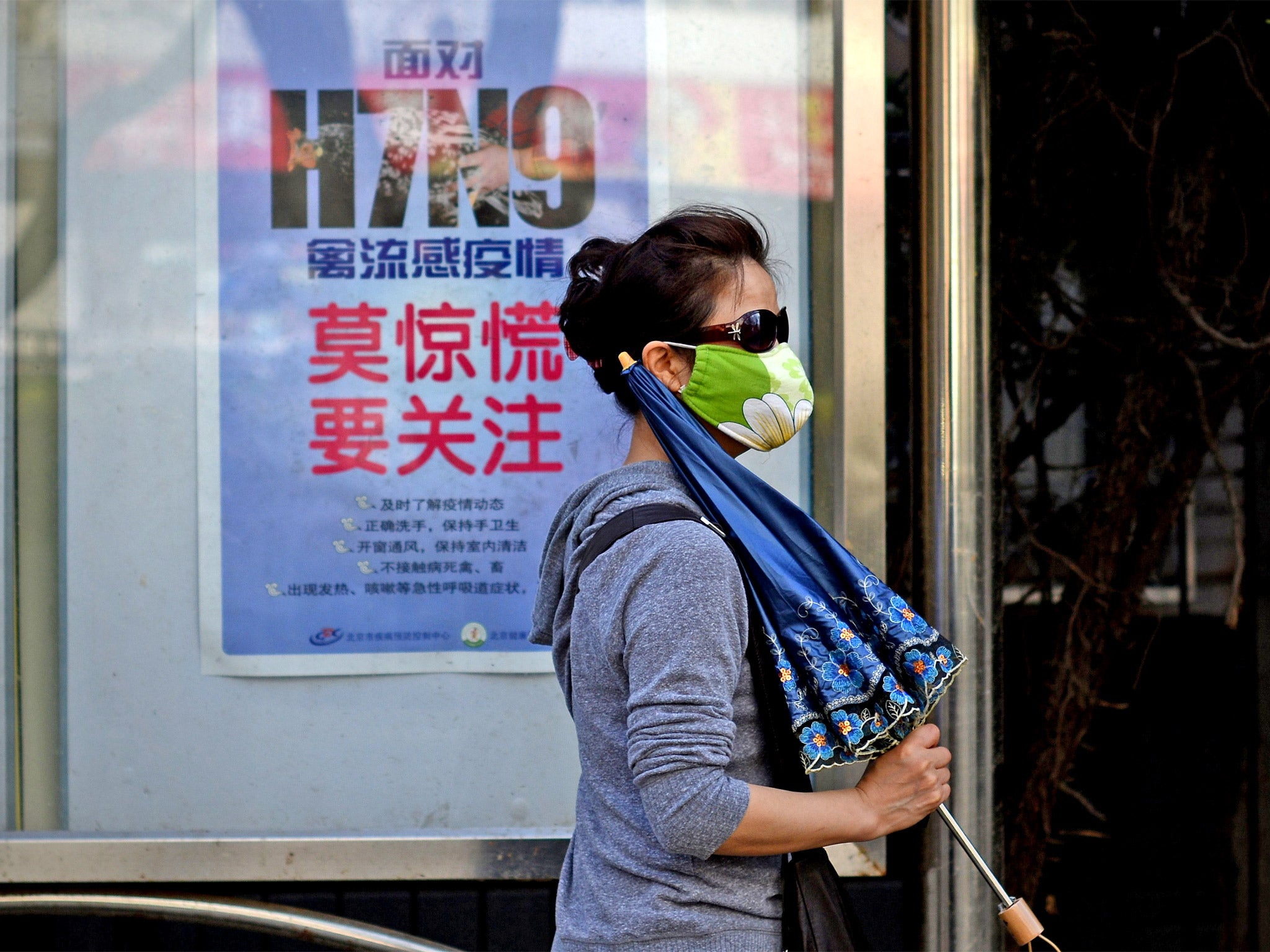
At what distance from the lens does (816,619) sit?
4.02 feet

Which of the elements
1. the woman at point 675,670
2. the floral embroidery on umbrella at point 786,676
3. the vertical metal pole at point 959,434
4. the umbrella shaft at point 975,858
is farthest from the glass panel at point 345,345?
the floral embroidery on umbrella at point 786,676

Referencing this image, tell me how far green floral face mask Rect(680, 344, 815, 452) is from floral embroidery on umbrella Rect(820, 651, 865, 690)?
284 mm

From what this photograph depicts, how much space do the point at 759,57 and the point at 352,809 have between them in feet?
5.55

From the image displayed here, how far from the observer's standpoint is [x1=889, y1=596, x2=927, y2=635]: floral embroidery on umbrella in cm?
125

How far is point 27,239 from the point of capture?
230 cm

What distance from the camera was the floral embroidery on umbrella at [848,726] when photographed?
1187 mm

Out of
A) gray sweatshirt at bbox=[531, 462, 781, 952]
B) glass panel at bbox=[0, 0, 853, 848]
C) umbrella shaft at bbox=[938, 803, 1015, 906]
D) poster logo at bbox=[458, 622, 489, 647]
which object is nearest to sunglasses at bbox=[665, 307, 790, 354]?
gray sweatshirt at bbox=[531, 462, 781, 952]

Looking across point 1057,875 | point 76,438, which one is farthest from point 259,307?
point 1057,875

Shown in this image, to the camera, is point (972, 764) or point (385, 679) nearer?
point (972, 764)

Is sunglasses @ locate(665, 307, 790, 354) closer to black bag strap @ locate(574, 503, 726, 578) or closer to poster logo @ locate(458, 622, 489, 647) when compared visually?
black bag strap @ locate(574, 503, 726, 578)

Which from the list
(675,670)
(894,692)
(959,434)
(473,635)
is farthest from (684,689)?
(473,635)

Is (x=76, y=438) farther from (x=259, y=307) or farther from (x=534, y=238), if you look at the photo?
(x=534, y=238)

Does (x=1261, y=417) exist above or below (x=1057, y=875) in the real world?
above

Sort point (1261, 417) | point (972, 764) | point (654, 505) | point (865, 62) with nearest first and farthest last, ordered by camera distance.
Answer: point (654, 505) < point (972, 764) < point (865, 62) < point (1261, 417)
